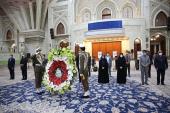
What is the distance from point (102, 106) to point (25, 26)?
25454 millimetres

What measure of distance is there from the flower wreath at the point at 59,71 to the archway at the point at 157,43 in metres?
19.3

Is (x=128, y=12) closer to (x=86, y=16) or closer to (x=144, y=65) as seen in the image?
(x=86, y=16)

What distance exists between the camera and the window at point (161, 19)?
26.3 m

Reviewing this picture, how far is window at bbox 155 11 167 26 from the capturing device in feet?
86.1

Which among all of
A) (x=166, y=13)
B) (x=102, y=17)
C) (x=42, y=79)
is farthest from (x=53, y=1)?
(x=42, y=79)

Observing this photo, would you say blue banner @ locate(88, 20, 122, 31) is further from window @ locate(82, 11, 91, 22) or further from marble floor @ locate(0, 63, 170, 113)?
marble floor @ locate(0, 63, 170, 113)

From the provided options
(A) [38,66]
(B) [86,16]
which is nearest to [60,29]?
(B) [86,16]

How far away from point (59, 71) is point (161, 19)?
20936 millimetres

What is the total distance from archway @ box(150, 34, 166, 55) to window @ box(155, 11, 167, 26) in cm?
148

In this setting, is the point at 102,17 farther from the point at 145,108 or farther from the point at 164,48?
the point at 145,108

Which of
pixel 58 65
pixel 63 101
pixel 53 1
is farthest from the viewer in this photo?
pixel 53 1

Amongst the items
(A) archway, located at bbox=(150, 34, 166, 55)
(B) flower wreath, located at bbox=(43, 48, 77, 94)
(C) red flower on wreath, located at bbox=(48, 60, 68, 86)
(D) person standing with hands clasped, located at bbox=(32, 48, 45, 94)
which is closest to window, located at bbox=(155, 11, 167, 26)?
(A) archway, located at bbox=(150, 34, 166, 55)

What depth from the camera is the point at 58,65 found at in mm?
8281

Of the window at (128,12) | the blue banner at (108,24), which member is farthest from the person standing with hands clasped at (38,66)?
the window at (128,12)
